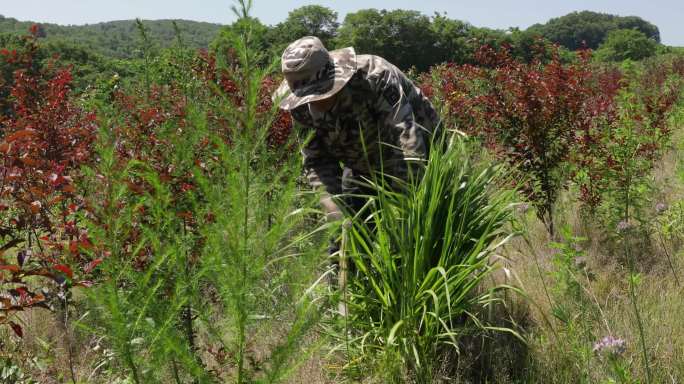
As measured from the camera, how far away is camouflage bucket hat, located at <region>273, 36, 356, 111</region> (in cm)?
266

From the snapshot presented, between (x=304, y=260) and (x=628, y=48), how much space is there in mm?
64294

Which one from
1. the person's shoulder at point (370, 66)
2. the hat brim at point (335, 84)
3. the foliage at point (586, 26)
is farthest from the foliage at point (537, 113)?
the foliage at point (586, 26)

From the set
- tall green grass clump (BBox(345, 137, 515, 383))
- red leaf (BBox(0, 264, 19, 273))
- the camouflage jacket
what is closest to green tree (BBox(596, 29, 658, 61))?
the camouflage jacket

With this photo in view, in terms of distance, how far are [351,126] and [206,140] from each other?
0.77 m

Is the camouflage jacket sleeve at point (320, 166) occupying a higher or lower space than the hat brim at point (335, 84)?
lower

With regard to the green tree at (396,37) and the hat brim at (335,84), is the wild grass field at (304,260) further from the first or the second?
the green tree at (396,37)

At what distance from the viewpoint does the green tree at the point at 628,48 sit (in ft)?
181

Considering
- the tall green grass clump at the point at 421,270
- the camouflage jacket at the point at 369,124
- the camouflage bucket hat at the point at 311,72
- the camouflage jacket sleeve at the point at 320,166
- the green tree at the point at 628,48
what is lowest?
the tall green grass clump at the point at 421,270

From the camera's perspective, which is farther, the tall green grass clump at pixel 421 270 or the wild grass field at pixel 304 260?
the tall green grass clump at pixel 421 270

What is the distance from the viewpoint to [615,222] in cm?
406

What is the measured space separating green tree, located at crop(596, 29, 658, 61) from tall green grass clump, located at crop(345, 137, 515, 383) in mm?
54847

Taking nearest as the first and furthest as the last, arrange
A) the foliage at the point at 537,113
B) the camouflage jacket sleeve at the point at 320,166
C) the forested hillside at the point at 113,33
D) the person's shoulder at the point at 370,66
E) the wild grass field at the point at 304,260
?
the wild grass field at the point at 304,260, the person's shoulder at the point at 370,66, the camouflage jacket sleeve at the point at 320,166, the foliage at the point at 537,113, the forested hillside at the point at 113,33

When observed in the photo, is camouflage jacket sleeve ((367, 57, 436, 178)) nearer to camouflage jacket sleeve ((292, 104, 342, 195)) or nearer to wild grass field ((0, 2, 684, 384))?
wild grass field ((0, 2, 684, 384))

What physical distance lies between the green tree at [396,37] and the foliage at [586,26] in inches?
2144
